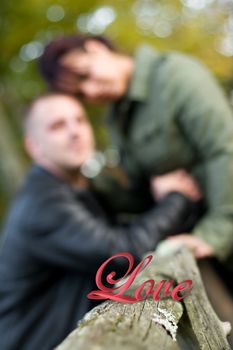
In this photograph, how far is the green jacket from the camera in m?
2.59

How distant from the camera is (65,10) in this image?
6.69 metres

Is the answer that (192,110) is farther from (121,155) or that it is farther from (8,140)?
Answer: (8,140)

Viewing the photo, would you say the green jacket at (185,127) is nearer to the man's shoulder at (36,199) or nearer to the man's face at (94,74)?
the man's face at (94,74)

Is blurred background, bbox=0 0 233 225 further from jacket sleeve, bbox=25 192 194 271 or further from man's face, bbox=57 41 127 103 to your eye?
jacket sleeve, bbox=25 192 194 271

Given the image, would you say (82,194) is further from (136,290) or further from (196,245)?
(136,290)

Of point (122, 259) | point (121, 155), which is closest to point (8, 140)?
point (121, 155)

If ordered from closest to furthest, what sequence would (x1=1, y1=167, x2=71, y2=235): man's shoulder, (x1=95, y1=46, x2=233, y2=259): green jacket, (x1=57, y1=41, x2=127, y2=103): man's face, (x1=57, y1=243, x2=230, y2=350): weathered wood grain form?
(x1=57, y1=243, x2=230, y2=350): weathered wood grain, (x1=1, y1=167, x2=71, y2=235): man's shoulder, (x1=95, y1=46, x2=233, y2=259): green jacket, (x1=57, y1=41, x2=127, y2=103): man's face

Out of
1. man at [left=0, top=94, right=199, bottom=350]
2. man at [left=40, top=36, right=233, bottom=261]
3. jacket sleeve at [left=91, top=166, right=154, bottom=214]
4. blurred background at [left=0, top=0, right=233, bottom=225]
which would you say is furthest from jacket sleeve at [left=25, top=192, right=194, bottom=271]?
blurred background at [left=0, top=0, right=233, bottom=225]

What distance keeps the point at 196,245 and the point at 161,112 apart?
0.76m

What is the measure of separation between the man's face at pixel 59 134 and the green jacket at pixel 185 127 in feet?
0.95

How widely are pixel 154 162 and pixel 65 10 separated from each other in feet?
14.5

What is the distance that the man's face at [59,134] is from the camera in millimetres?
2832

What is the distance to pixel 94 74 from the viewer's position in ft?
9.54

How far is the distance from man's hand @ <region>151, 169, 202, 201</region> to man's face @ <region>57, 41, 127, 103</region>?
565 millimetres
